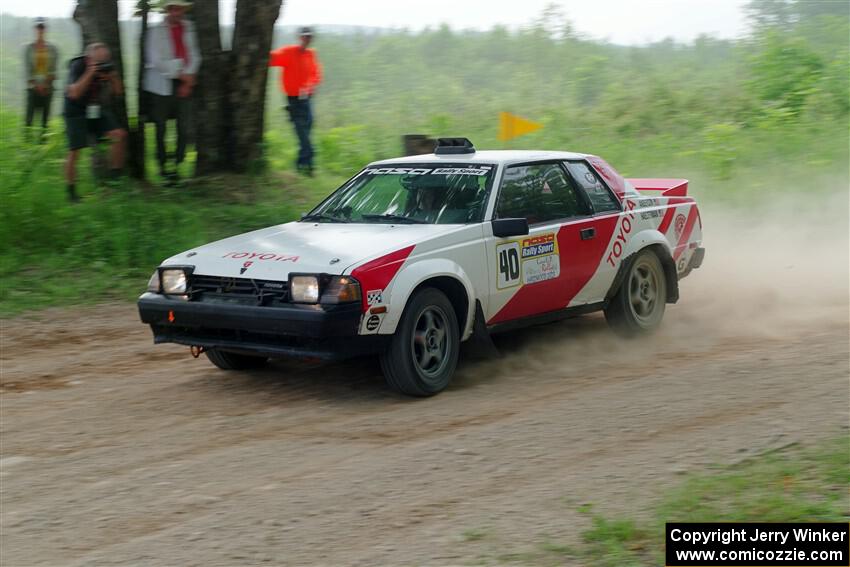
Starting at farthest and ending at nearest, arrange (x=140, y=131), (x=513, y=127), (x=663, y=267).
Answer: (x=140, y=131), (x=513, y=127), (x=663, y=267)

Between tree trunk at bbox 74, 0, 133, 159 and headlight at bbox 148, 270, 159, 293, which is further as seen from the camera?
tree trunk at bbox 74, 0, 133, 159

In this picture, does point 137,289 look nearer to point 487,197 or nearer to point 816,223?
point 487,197

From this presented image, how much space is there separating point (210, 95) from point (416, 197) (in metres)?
5.96

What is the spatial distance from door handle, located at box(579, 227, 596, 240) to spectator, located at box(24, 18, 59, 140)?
28.0ft

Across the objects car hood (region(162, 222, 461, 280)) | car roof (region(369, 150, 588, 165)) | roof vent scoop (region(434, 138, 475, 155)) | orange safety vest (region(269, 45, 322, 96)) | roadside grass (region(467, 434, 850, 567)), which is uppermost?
orange safety vest (region(269, 45, 322, 96))

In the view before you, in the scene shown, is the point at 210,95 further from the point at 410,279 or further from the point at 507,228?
the point at 410,279

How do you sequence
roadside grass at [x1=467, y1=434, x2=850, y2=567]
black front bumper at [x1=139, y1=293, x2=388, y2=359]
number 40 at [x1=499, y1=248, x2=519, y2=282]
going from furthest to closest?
number 40 at [x1=499, y1=248, x2=519, y2=282] → black front bumper at [x1=139, y1=293, x2=388, y2=359] → roadside grass at [x1=467, y1=434, x2=850, y2=567]

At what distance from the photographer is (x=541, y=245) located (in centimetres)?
748

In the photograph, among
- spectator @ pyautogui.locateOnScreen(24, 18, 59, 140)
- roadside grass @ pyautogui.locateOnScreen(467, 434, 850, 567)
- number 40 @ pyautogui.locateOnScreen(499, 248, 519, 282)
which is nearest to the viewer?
roadside grass @ pyautogui.locateOnScreen(467, 434, 850, 567)

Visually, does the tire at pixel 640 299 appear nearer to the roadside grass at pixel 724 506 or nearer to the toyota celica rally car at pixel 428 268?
the toyota celica rally car at pixel 428 268

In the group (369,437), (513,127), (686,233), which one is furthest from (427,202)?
(513,127)

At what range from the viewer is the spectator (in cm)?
1386

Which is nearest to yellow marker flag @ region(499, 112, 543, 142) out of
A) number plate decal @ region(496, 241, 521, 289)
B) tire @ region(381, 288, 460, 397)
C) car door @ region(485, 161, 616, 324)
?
car door @ region(485, 161, 616, 324)

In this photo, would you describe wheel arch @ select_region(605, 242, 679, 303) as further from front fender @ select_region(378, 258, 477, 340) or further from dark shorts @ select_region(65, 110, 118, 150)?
dark shorts @ select_region(65, 110, 118, 150)
